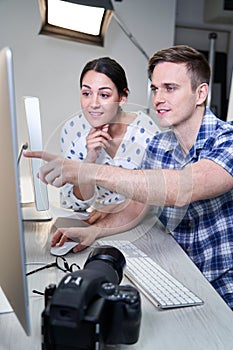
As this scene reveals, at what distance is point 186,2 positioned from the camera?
2395 mm

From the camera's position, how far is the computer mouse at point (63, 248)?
100 cm

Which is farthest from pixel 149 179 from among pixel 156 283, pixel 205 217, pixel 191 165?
pixel 205 217

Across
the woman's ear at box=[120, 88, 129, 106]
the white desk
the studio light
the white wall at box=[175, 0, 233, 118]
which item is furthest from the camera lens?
the white wall at box=[175, 0, 233, 118]

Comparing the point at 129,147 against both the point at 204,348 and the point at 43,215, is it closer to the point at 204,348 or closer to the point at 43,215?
the point at 43,215

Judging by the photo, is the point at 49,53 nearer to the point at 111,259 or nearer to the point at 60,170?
the point at 60,170

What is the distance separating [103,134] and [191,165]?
0.93 feet

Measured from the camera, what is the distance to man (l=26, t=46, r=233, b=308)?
954 mm

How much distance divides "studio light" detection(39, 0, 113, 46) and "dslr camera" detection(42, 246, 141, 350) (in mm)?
1199

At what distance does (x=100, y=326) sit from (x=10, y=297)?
0.17m

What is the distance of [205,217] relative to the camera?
1180 mm

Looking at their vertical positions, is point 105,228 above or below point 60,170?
below

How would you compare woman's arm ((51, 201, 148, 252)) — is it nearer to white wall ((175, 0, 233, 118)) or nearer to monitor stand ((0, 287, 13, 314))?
monitor stand ((0, 287, 13, 314))

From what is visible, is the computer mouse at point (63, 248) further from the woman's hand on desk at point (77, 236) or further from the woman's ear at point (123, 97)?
the woman's ear at point (123, 97)

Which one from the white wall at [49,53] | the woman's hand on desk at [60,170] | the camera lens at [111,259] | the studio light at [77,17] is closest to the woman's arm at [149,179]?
the woman's hand on desk at [60,170]
